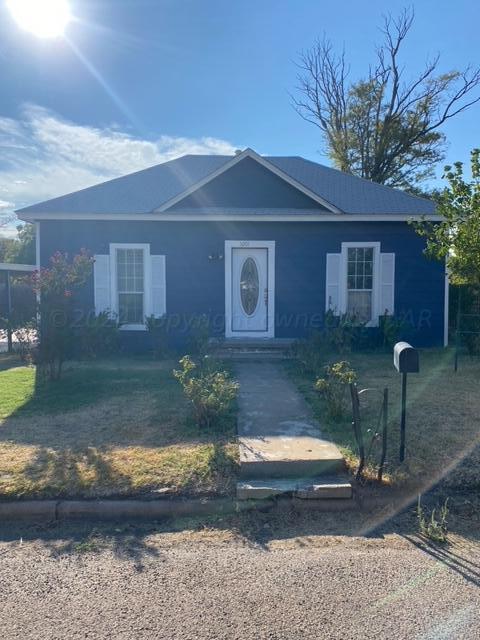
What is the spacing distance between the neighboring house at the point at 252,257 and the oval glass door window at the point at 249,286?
23 millimetres

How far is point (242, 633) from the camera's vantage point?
97.8 inches

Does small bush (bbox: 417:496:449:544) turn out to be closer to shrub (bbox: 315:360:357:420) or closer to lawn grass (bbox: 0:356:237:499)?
lawn grass (bbox: 0:356:237:499)

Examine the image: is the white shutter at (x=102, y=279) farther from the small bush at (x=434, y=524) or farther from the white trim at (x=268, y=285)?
the small bush at (x=434, y=524)

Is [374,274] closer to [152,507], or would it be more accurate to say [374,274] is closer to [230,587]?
[152,507]

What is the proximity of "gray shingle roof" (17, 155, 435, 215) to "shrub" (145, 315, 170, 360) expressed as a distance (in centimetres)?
240

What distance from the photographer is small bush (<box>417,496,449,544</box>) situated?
3457 millimetres

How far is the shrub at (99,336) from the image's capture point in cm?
1012

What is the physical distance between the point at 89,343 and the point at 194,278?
8.81 ft

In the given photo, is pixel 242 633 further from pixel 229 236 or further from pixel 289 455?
pixel 229 236

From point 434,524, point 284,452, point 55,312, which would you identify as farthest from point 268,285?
point 434,524

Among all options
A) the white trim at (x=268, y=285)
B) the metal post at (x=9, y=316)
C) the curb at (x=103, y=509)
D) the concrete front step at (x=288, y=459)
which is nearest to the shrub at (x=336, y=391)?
the concrete front step at (x=288, y=459)

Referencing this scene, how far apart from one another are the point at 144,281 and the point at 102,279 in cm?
92

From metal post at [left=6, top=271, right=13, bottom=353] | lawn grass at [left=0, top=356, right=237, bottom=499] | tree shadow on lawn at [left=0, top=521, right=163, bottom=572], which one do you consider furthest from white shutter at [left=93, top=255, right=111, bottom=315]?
tree shadow on lawn at [left=0, top=521, right=163, bottom=572]

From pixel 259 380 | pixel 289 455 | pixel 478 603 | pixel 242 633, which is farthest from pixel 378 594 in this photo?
pixel 259 380
